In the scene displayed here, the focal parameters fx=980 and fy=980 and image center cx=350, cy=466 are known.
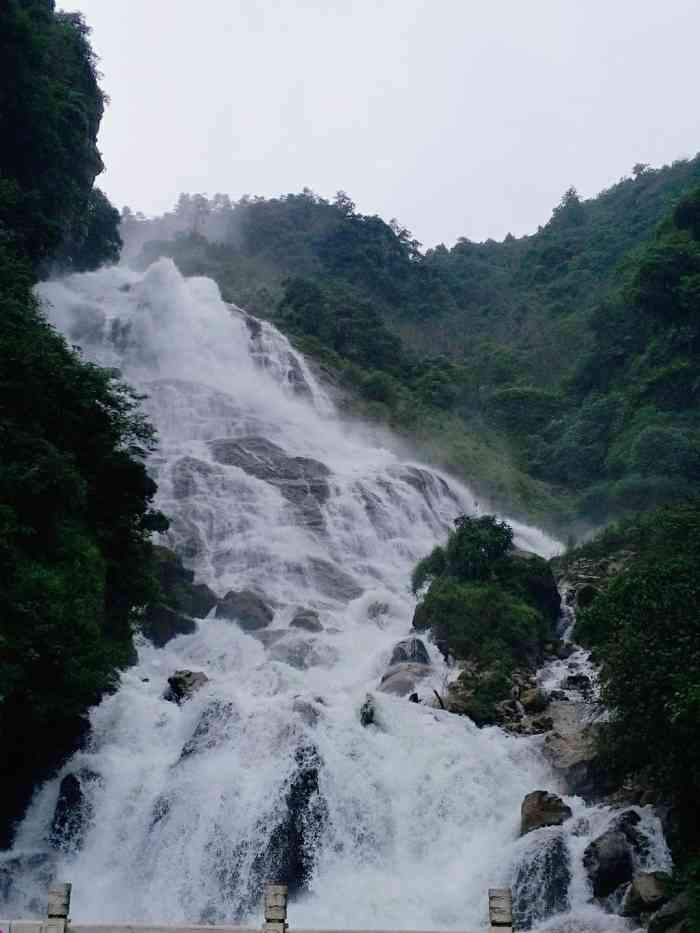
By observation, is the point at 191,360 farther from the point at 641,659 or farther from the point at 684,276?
the point at 641,659

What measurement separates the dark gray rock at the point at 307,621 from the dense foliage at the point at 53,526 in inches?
208

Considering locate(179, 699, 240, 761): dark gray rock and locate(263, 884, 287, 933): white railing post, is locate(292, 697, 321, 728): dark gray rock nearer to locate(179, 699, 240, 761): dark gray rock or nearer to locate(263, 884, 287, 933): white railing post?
locate(179, 699, 240, 761): dark gray rock

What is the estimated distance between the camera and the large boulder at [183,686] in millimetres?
21125

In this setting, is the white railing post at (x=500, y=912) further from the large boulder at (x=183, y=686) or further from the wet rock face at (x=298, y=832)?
the large boulder at (x=183, y=686)

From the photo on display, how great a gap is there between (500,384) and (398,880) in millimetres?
43006

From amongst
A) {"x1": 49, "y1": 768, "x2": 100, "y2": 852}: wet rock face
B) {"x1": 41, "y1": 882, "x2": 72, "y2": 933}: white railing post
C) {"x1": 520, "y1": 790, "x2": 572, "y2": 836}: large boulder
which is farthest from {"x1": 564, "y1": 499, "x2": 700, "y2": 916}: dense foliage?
{"x1": 49, "y1": 768, "x2": 100, "y2": 852}: wet rock face

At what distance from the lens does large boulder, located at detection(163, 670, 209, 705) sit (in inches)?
832

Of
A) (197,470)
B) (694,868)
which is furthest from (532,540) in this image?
(694,868)

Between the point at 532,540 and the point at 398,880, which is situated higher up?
the point at 532,540

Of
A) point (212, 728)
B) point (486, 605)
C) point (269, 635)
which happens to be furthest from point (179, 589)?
point (212, 728)

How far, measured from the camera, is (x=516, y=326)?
2601 inches

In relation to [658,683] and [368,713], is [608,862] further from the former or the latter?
[368,713]

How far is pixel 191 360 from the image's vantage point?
162 ft

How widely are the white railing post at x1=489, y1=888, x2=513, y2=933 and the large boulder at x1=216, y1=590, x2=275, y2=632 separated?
54.1 feet
